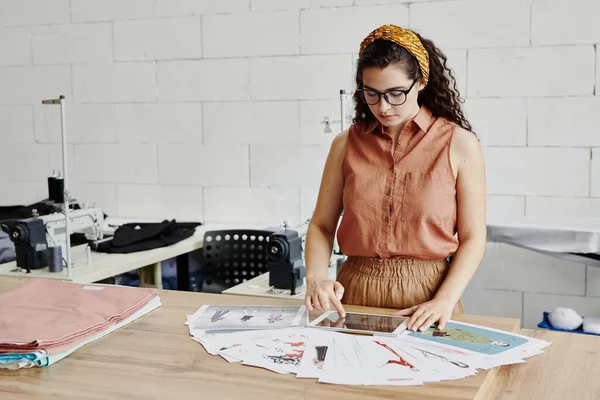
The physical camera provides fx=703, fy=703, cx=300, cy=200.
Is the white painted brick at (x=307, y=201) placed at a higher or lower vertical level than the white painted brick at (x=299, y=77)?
lower

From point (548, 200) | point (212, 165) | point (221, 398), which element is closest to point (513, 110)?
point (548, 200)

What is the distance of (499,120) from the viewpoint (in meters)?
3.34

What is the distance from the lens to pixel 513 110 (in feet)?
10.9

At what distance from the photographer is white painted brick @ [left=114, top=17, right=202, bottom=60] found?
3.90 metres

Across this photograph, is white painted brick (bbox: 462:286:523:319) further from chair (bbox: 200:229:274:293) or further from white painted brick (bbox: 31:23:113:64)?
white painted brick (bbox: 31:23:113:64)

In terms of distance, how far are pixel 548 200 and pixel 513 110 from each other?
0.45m

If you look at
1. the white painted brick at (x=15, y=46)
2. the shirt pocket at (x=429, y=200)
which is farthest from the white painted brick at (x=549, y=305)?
the white painted brick at (x=15, y=46)

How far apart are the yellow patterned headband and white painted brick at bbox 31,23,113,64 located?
2634mm

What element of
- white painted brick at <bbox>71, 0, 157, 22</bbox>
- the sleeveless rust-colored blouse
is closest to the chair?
the sleeveless rust-colored blouse

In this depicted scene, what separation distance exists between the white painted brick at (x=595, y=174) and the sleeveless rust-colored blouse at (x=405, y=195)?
61.2 inches

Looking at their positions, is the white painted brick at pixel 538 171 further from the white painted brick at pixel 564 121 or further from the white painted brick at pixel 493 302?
the white painted brick at pixel 493 302

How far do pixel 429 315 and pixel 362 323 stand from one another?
0.15m

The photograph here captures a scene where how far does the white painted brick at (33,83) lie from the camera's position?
422 cm

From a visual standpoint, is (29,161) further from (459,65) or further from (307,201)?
(459,65)
